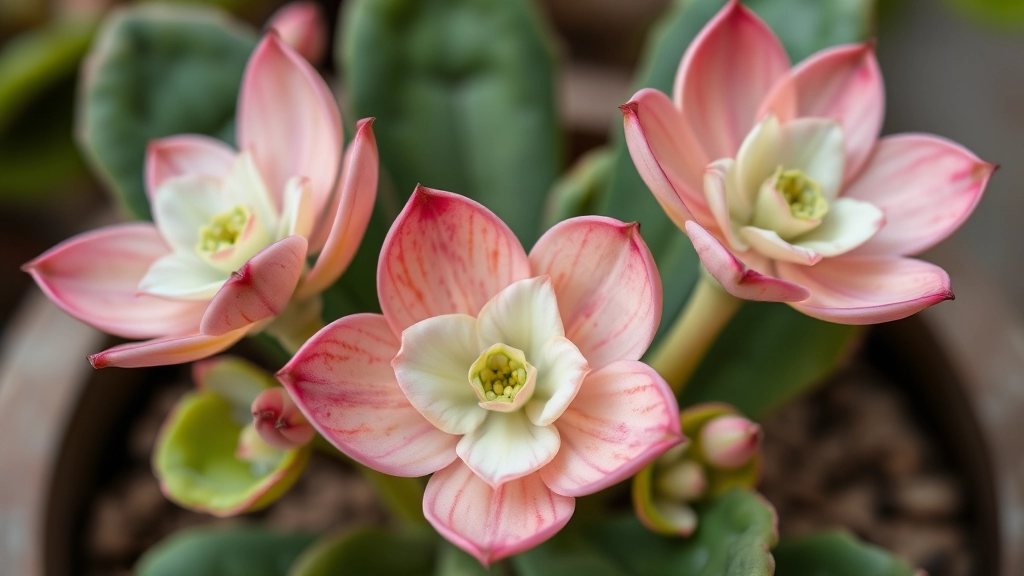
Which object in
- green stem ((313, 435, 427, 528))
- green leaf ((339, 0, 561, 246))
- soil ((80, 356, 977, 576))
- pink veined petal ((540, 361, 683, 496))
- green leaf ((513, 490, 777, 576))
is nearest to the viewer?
pink veined petal ((540, 361, 683, 496))

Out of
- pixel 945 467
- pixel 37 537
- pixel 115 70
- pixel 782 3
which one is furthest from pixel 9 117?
pixel 945 467

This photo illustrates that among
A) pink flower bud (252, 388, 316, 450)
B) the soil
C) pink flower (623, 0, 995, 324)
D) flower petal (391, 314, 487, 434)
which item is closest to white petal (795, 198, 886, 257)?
pink flower (623, 0, 995, 324)

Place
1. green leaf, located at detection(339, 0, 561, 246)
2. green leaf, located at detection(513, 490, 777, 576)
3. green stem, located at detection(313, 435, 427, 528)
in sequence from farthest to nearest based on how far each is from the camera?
green leaf, located at detection(339, 0, 561, 246), green stem, located at detection(313, 435, 427, 528), green leaf, located at detection(513, 490, 777, 576)

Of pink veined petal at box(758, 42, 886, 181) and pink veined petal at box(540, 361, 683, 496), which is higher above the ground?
pink veined petal at box(758, 42, 886, 181)

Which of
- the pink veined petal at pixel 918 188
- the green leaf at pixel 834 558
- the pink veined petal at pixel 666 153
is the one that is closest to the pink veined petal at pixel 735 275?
the pink veined petal at pixel 666 153

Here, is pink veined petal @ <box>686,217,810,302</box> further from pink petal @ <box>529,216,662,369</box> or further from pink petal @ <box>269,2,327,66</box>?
pink petal @ <box>269,2,327,66</box>

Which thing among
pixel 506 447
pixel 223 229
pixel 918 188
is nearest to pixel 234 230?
pixel 223 229

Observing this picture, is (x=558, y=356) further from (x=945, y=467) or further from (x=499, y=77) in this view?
(x=945, y=467)

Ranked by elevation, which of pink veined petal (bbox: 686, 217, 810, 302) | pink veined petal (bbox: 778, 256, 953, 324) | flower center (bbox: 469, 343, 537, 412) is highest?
pink veined petal (bbox: 686, 217, 810, 302)

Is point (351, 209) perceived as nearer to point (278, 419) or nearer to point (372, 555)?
point (278, 419)
